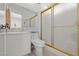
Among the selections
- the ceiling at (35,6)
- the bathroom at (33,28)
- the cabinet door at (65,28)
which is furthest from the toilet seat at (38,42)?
the ceiling at (35,6)

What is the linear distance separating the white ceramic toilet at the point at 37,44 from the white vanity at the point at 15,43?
68mm

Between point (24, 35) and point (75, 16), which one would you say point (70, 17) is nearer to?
point (75, 16)

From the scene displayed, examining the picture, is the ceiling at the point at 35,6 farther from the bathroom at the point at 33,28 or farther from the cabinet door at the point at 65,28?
the cabinet door at the point at 65,28

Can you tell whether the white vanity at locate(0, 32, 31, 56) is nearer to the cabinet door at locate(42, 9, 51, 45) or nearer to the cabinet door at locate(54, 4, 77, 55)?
the cabinet door at locate(42, 9, 51, 45)

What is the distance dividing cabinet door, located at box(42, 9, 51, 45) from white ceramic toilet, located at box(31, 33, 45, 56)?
0.21 feet

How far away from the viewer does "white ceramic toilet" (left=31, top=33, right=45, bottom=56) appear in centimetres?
129

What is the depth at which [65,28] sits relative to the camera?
1.19 m

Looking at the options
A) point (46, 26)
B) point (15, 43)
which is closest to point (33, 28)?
point (46, 26)

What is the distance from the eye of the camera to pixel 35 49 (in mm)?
1328

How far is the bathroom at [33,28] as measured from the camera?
4.08 feet

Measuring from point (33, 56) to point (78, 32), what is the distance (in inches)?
21.9

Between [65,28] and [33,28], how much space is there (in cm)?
38

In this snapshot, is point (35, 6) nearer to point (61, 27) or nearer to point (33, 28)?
point (33, 28)

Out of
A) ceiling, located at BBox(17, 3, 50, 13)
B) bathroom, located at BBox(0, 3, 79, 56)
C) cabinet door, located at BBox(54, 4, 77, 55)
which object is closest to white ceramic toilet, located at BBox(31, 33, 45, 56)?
bathroom, located at BBox(0, 3, 79, 56)
